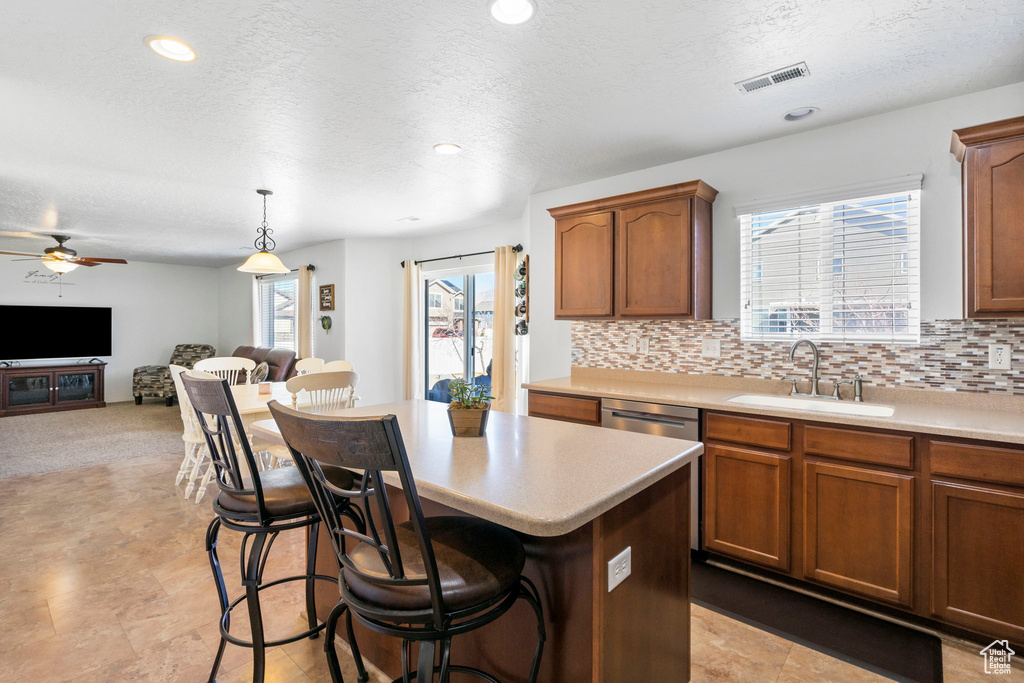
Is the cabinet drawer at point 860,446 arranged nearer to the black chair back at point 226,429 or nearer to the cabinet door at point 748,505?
the cabinet door at point 748,505

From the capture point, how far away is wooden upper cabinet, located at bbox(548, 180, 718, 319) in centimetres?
304

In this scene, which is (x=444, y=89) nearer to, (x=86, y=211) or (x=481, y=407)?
(x=481, y=407)

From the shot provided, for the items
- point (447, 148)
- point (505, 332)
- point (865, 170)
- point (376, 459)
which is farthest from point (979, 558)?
point (505, 332)

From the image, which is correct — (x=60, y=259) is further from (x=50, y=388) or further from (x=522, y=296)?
(x=522, y=296)

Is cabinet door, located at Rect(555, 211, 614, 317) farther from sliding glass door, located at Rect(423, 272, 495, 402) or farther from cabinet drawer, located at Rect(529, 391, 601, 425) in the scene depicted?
sliding glass door, located at Rect(423, 272, 495, 402)

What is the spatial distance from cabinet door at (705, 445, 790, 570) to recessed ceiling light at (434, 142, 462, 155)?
2336 mm

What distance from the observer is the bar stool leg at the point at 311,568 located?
5.86 feet

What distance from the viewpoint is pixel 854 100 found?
97.7 inches

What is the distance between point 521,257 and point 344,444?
4209 millimetres

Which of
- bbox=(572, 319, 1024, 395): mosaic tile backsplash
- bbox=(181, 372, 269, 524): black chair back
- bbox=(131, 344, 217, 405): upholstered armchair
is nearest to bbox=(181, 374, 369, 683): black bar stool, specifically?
bbox=(181, 372, 269, 524): black chair back

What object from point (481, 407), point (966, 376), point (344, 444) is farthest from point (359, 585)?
point (966, 376)

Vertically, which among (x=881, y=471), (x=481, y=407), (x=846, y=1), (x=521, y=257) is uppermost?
(x=846, y=1)

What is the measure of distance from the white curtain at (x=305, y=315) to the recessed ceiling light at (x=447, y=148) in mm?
4408

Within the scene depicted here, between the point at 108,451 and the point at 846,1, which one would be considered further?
the point at 108,451
